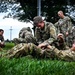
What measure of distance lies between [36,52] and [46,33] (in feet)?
4.00

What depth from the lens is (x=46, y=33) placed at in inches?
379

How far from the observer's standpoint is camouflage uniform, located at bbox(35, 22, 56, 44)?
9445 millimetres

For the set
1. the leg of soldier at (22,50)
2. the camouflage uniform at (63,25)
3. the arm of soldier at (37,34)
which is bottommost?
the camouflage uniform at (63,25)

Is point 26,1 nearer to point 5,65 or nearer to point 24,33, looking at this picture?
point 24,33

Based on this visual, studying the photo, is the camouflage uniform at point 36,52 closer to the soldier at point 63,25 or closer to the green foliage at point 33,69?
the green foliage at point 33,69

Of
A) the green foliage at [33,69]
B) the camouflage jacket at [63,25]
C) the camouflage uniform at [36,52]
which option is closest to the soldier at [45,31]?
the camouflage uniform at [36,52]

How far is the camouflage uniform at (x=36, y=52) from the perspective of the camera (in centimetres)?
827

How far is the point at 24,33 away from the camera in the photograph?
42.4 ft

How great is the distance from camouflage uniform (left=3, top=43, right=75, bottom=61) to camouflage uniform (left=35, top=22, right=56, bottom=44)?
0.87 metres

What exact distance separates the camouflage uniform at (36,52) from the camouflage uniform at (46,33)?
2.86 ft

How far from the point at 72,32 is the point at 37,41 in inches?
159

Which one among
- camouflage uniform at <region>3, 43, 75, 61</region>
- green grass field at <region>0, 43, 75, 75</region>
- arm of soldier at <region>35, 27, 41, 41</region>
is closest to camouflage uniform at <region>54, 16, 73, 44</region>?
arm of soldier at <region>35, 27, 41, 41</region>

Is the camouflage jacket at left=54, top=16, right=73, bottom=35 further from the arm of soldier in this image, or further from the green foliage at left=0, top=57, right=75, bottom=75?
the green foliage at left=0, top=57, right=75, bottom=75

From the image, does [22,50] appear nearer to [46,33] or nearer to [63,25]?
[46,33]
